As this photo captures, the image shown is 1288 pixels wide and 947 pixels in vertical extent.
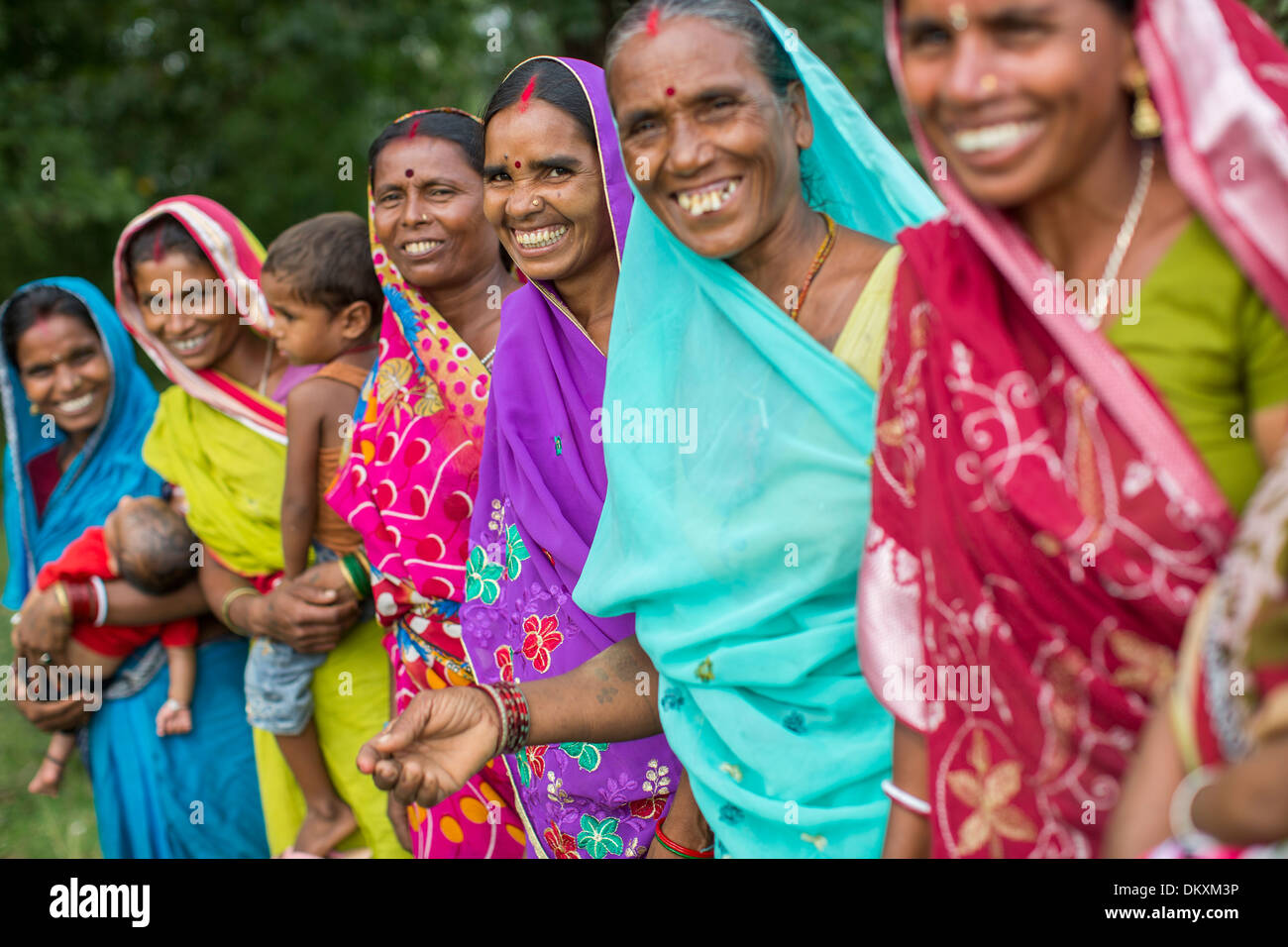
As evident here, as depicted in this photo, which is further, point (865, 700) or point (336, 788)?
point (336, 788)

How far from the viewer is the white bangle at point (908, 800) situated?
5.42ft

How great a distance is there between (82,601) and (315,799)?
1.01 m

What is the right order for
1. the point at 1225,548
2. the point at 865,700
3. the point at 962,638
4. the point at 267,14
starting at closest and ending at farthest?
the point at 1225,548, the point at 962,638, the point at 865,700, the point at 267,14

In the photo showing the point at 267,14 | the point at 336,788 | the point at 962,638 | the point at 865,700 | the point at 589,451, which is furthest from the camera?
the point at 267,14

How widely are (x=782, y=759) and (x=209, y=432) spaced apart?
254 centimetres

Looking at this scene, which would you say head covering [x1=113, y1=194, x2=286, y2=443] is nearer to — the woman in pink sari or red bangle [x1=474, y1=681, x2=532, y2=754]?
red bangle [x1=474, y1=681, x2=532, y2=754]

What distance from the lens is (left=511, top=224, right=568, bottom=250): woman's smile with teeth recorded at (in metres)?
2.47

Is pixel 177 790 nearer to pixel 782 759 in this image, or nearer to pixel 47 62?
pixel 782 759

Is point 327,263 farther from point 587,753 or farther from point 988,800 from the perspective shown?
point 988,800

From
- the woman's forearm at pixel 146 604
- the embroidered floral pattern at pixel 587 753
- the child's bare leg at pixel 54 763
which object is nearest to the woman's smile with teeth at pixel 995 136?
the embroidered floral pattern at pixel 587 753

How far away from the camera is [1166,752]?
1.29 meters

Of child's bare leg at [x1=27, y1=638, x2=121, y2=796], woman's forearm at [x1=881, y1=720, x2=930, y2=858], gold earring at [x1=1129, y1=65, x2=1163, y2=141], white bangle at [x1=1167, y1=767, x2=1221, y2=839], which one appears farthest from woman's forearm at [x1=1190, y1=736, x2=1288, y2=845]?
child's bare leg at [x1=27, y1=638, x2=121, y2=796]
